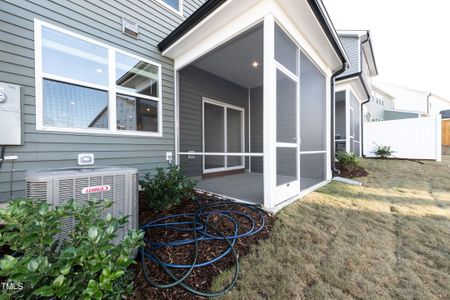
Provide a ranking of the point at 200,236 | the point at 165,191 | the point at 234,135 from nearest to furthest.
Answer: the point at 200,236, the point at 165,191, the point at 234,135

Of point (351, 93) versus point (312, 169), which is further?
point (351, 93)

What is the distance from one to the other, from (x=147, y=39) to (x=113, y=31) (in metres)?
0.66

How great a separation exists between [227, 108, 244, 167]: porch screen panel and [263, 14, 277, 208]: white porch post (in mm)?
3428

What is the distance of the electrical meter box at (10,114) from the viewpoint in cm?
237

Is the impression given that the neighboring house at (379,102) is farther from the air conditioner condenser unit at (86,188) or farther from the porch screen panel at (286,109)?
the air conditioner condenser unit at (86,188)

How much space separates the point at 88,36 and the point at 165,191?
285cm

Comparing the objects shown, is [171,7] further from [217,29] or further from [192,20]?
[217,29]

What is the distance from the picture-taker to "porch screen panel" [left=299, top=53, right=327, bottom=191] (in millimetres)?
3971

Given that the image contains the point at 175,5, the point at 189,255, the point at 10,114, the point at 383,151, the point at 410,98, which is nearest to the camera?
the point at 189,255

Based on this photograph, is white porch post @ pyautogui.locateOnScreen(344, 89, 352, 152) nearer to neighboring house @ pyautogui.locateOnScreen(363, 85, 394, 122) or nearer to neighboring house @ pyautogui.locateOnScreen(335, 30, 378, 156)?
neighboring house @ pyautogui.locateOnScreen(335, 30, 378, 156)

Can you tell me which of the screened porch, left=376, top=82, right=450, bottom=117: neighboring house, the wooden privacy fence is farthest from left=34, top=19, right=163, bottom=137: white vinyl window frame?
left=376, top=82, right=450, bottom=117: neighboring house

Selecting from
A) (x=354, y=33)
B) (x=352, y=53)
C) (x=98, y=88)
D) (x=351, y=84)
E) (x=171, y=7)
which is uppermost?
(x=354, y=33)

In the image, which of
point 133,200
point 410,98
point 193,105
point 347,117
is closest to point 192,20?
point 193,105

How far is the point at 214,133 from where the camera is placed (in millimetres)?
5914
